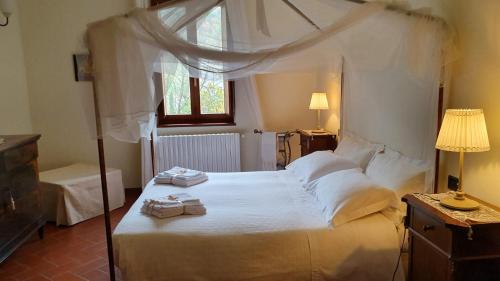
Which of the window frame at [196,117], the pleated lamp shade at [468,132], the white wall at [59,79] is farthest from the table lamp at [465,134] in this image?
the white wall at [59,79]

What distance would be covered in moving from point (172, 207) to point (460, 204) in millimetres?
1606

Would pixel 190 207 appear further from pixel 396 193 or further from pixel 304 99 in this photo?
pixel 304 99

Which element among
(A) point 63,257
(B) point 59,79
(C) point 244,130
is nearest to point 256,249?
(A) point 63,257

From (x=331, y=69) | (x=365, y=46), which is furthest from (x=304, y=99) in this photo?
(x=365, y=46)

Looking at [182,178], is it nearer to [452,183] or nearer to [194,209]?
[194,209]

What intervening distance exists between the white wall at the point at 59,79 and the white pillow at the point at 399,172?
296 cm

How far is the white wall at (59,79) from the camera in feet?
13.4

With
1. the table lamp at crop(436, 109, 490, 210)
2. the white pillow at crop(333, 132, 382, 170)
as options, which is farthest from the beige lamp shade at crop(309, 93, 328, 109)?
the table lamp at crop(436, 109, 490, 210)

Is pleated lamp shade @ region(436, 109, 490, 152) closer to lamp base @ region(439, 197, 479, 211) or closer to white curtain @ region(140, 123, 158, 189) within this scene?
lamp base @ region(439, 197, 479, 211)

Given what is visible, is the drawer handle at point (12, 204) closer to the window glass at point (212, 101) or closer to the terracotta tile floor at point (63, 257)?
the terracotta tile floor at point (63, 257)

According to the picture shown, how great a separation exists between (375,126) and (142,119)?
2011 millimetres

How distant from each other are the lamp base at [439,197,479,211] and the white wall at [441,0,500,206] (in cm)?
24

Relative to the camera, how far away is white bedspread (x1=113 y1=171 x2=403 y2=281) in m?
1.98

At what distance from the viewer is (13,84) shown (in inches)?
153
